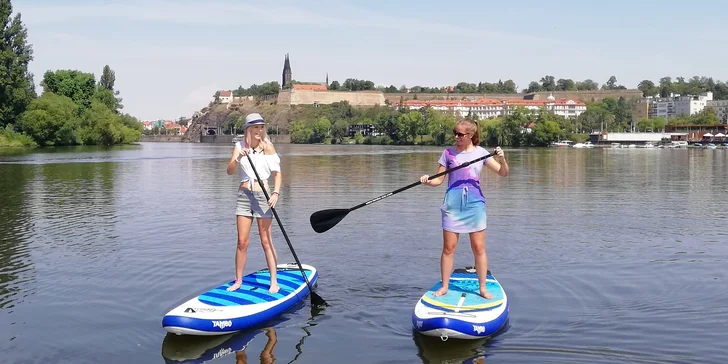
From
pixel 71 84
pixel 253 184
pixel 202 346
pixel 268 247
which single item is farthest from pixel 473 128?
pixel 71 84

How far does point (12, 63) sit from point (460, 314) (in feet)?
264

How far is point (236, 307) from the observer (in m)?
8.49

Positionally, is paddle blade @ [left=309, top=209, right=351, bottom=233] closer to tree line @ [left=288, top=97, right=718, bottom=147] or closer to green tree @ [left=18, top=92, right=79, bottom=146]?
green tree @ [left=18, top=92, right=79, bottom=146]

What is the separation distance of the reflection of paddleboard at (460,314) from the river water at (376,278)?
0.59 ft

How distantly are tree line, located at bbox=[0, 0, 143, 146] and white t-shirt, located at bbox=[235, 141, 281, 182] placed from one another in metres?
75.7

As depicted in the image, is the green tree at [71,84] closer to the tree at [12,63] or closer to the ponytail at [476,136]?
the tree at [12,63]

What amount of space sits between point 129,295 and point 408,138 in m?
151

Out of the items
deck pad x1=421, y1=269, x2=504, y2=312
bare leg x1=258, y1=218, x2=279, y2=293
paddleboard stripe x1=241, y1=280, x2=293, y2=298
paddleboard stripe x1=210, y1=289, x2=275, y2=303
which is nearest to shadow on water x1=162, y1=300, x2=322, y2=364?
paddleboard stripe x1=210, y1=289, x2=275, y2=303

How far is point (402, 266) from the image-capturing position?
40.8ft

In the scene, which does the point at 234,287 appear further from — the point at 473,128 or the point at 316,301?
the point at 473,128

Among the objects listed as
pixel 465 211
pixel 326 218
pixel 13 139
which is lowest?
pixel 326 218

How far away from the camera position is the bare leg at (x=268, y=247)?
9250mm

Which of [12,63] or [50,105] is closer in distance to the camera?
[12,63]

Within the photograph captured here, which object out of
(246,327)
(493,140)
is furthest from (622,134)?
(246,327)
